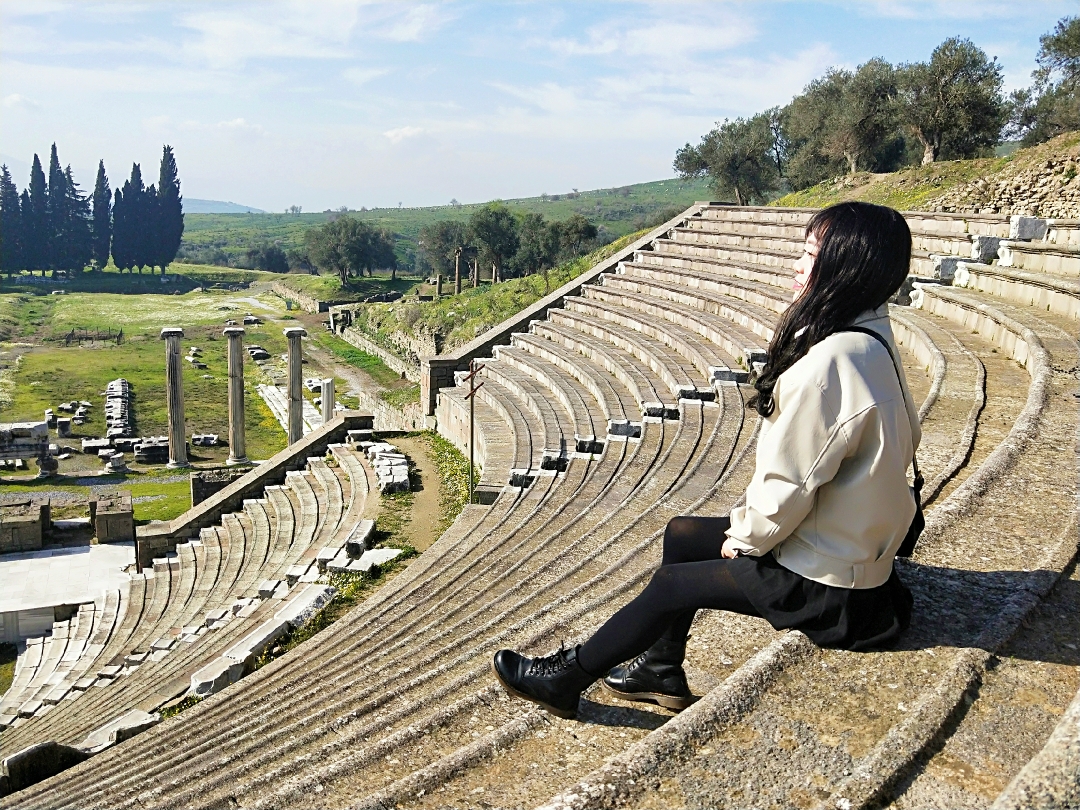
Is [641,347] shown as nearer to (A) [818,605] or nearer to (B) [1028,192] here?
(B) [1028,192]

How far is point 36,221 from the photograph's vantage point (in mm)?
93188

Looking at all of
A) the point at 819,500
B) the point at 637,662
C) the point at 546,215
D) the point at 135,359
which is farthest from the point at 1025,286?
the point at 546,215

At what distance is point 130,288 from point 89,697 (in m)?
87.2

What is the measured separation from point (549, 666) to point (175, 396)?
83.6ft

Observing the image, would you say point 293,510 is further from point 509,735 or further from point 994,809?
point 994,809

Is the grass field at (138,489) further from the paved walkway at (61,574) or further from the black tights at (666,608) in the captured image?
the black tights at (666,608)

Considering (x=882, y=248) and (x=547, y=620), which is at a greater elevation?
(x=882, y=248)

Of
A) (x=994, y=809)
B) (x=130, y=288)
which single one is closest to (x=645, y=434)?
(x=994, y=809)

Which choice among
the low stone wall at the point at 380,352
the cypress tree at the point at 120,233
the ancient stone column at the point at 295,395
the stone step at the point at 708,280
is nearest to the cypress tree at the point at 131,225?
the cypress tree at the point at 120,233

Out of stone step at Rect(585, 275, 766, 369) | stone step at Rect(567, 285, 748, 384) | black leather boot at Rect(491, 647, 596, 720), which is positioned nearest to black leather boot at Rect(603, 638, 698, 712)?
black leather boot at Rect(491, 647, 596, 720)

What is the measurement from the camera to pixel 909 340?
9.84 m

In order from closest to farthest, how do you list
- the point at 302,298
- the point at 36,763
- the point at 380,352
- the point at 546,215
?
the point at 36,763
the point at 380,352
the point at 302,298
the point at 546,215

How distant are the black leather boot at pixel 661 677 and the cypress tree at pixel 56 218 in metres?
104

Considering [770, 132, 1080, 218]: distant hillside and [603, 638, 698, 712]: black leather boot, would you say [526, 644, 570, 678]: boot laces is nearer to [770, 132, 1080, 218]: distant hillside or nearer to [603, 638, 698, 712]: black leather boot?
[603, 638, 698, 712]: black leather boot
